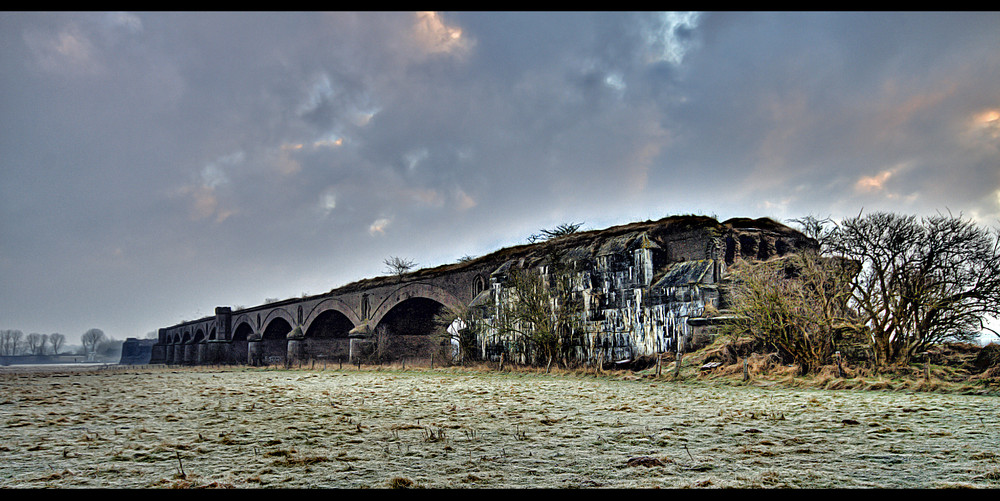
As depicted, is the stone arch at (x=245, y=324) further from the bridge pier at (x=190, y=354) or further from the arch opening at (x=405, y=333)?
the arch opening at (x=405, y=333)

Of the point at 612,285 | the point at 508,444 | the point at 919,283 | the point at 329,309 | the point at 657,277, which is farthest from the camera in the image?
the point at 329,309

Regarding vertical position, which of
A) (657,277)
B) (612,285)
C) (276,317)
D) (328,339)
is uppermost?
(276,317)

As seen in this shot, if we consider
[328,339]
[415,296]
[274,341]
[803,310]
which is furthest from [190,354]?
[803,310]

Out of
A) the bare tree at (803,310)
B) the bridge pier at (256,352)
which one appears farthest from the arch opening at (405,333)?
the bare tree at (803,310)

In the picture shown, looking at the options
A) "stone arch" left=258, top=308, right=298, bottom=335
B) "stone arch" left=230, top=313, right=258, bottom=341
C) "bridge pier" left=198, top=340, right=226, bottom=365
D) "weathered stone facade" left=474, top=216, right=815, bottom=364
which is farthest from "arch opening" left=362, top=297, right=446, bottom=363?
A: "bridge pier" left=198, top=340, right=226, bottom=365

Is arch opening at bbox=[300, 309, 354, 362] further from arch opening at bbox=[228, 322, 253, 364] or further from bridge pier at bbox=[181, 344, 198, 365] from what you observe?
bridge pier at bbox=[181, 344, 198, 365]

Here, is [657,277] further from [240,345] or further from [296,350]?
[240,345]

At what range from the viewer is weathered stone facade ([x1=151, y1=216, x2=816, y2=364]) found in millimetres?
17875

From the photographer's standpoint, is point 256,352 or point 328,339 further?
point 256,352

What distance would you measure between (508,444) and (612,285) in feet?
50.7

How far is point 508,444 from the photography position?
4.85m

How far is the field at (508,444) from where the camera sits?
3.54 metres

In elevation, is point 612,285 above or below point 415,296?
below

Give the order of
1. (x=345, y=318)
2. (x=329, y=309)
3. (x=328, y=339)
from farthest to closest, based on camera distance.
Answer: (x=345, y=318) → (x=328, y=339) → (x=329, y=309)
